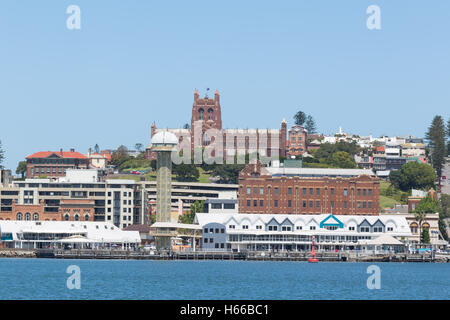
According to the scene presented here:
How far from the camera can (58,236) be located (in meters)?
150

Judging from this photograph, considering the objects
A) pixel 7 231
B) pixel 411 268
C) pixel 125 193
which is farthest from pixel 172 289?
pixel 125 193

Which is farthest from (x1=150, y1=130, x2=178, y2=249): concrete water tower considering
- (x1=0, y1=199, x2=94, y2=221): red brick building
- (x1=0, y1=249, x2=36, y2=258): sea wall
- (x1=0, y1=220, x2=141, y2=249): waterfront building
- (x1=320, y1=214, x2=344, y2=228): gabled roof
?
(x1=320, y1=214, x2=344, y2=228): gabled roof

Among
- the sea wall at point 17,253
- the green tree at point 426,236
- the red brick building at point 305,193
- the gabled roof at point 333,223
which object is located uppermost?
the red brick building at point 305,193

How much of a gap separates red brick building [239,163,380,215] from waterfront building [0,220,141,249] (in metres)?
23.2

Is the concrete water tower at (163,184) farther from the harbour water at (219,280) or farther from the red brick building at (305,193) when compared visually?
the harbour water at (219,280)

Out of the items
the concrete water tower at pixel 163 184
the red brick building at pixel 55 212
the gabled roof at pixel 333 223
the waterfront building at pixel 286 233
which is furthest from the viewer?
the red brick building at pixel 55 212

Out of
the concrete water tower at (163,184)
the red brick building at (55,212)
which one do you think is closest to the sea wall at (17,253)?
the concrete water tower at (163,184)

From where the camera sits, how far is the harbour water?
7425cm

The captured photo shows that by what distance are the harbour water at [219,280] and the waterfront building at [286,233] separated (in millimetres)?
11226

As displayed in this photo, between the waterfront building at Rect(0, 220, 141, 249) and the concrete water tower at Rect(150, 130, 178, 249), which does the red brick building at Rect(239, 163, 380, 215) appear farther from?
the waterfront building at Rect(0, 220, 141, 249)

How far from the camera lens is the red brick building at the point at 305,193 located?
162 metres

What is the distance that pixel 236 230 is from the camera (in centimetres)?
14475

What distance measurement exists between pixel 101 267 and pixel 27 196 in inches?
2719

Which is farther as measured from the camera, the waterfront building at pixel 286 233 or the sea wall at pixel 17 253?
the waterfront building at pixel 286 233
